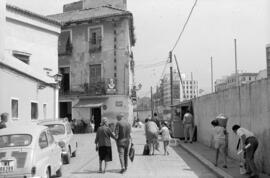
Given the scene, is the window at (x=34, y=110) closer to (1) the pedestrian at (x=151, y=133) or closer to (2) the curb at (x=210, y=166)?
(1) the pedestrian at (x=151, y=133)

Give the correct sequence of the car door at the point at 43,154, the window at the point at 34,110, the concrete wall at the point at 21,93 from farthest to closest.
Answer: the window at the point at 34,110 < the concrete wall at the point at 21,93 < the car door at the point at 43,154

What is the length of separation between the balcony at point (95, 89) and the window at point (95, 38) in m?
3.30

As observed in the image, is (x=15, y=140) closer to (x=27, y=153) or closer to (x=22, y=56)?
(x=27, y=153)

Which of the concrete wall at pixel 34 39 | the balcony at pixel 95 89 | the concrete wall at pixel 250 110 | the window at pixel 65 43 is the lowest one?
the concrete wall at pixel 250 110

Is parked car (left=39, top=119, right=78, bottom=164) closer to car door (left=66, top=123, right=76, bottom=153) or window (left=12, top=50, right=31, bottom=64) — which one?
car door (left=66, top=123, right=76, bottom=153)

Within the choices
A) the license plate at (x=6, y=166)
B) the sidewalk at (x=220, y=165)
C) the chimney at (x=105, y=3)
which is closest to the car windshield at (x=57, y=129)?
the sidewalk at (x=220, y=165)

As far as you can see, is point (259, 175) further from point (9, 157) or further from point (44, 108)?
point (44, 108)

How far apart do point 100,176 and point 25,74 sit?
10.3 meters

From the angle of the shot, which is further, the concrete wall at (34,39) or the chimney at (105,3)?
the chimney at (105,3)

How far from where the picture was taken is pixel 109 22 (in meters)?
44.9

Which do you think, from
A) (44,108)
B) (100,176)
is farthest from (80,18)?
(100,176)

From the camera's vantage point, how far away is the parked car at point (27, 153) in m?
9.79

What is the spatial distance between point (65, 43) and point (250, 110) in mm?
35917

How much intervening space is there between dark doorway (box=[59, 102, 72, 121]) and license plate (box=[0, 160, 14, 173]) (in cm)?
3658
